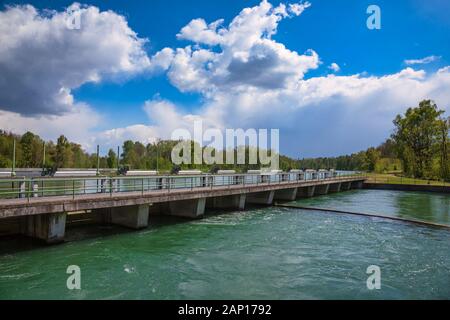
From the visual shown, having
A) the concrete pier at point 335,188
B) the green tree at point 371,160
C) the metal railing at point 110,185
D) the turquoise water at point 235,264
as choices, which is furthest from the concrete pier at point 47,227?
the green tree at point 371,160

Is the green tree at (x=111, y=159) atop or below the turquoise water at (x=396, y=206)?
atop

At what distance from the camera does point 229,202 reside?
29.2 meters

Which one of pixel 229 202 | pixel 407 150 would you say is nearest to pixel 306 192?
pixel 229 202

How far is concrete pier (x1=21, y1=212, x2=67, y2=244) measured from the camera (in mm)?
14633

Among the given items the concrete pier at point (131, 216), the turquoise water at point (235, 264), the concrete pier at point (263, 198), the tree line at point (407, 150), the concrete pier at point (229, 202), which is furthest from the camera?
the tree line at point (407, 150)

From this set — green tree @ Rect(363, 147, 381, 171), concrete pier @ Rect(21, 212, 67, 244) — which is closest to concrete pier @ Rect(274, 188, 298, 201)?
concrete pier @ Rect(21, 212, 67, 244)

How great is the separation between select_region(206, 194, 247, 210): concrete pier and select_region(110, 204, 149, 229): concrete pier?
1066cm

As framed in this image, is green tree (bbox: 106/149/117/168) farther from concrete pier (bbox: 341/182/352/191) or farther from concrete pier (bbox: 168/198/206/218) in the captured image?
concrete pier (bbox: 168/198/206/218)

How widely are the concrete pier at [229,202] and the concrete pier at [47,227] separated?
15.6 meters

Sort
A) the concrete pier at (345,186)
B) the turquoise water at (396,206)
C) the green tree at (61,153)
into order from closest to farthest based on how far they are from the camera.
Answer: the turquoise water at (396,206) < the concrete pier at (345,186) < the green tree at (61,153)

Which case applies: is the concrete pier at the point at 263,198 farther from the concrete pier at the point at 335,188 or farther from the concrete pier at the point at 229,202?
the concrete pier at the point at 335,188

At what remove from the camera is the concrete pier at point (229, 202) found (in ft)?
94.9
